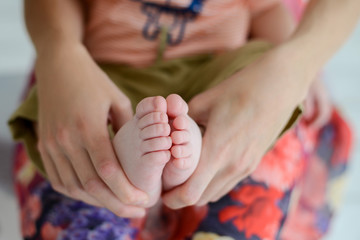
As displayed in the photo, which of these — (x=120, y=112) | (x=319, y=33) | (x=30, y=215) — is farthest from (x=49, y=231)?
(x=319, y=33)

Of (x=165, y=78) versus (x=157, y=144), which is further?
(x=165, y=78)

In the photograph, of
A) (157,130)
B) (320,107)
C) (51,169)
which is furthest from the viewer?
(320,107)

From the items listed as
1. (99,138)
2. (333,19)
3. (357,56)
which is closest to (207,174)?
(99,138)

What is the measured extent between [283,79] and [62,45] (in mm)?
198

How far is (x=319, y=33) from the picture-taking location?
441mm

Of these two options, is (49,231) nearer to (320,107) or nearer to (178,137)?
(178,137)

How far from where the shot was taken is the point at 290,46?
43cm

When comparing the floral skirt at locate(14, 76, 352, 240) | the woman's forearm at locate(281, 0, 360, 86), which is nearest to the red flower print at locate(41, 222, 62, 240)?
the floral skirt at locate(14, 76, 352, 240)

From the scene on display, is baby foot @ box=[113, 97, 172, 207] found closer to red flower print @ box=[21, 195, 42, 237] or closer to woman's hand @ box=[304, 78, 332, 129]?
red flower print @ box=[21, 195, 42, 237]

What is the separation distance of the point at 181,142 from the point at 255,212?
16 cm

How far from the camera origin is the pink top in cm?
47

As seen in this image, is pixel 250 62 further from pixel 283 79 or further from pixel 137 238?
pixel 137 238

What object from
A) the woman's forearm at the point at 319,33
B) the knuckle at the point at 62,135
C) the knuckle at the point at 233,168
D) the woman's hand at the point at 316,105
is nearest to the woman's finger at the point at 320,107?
the woman's hand at the point at 316,105

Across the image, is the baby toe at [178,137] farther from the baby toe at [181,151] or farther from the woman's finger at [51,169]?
the woman's finger at [51,169]
